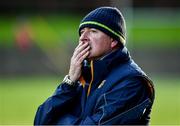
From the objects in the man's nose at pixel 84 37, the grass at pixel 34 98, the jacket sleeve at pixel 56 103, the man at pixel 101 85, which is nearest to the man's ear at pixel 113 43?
the man at pixel 101 85

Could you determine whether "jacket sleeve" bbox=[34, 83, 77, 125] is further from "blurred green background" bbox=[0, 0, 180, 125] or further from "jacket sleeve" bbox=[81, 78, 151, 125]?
"blurred green background" bbox=[0, 0, 180, 125]

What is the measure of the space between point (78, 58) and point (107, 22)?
249 millimetres

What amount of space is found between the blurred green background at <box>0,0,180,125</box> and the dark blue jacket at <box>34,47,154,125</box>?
10336 mm

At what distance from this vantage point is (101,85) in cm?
410

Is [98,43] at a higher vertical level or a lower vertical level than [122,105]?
higher

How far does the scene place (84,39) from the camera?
4184 mm

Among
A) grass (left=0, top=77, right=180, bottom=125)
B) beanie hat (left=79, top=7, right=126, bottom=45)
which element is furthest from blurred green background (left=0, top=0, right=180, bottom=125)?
beanie hat (left=79, top=7, right=126, bottom=45)

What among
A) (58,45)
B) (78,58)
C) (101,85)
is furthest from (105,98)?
(58,45)

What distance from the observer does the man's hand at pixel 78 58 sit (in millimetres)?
4133

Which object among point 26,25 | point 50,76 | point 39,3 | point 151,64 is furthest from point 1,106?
point 39,3

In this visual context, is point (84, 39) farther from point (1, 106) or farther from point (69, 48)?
point (69, 48)

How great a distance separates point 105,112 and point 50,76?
16.2 metres

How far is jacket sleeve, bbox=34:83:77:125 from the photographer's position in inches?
164

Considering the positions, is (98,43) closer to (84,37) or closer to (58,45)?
(84,37)
